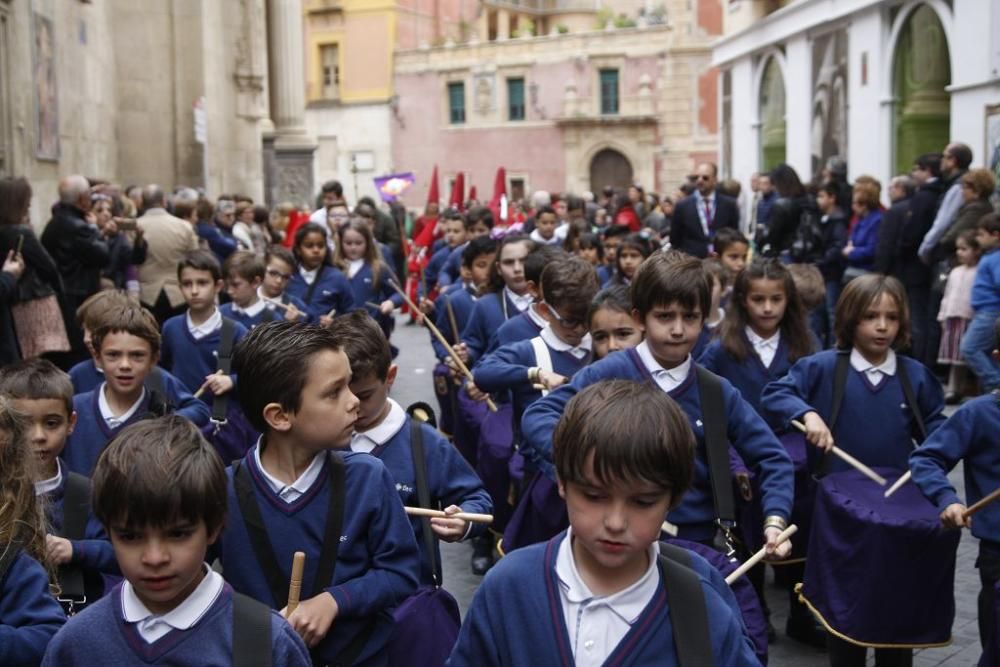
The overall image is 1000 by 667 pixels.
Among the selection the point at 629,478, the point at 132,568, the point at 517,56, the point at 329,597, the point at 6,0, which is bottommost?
the point at 329,597

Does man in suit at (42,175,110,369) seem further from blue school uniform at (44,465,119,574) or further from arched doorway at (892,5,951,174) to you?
arched doorway at (892,5,951,174)

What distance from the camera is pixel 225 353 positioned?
717cm

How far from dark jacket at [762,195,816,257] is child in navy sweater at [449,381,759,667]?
40.2ft

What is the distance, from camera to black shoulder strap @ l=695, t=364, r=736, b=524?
4215 mm

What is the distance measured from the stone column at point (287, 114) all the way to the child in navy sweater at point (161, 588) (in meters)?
23.4

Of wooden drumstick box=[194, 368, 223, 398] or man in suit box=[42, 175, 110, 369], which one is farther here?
man in suit box=[42, 175, 110, 369]

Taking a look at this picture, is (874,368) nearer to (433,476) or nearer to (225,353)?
(433,476)

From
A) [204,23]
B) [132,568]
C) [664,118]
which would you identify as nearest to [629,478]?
[132,568]

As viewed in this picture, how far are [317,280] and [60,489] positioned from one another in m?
5.95

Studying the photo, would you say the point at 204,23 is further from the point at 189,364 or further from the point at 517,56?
the point at 517,56

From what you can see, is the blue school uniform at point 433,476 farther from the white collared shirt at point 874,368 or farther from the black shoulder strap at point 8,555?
the white collared shirt at point 874,368

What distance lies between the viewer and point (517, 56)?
2249 inches

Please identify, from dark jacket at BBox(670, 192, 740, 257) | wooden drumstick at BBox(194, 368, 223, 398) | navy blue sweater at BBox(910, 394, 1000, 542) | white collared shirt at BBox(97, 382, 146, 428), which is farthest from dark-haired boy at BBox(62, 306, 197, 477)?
dark jacket at BBox(670, 192, 740, 257)

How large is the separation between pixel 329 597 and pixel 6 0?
35.6 feet
